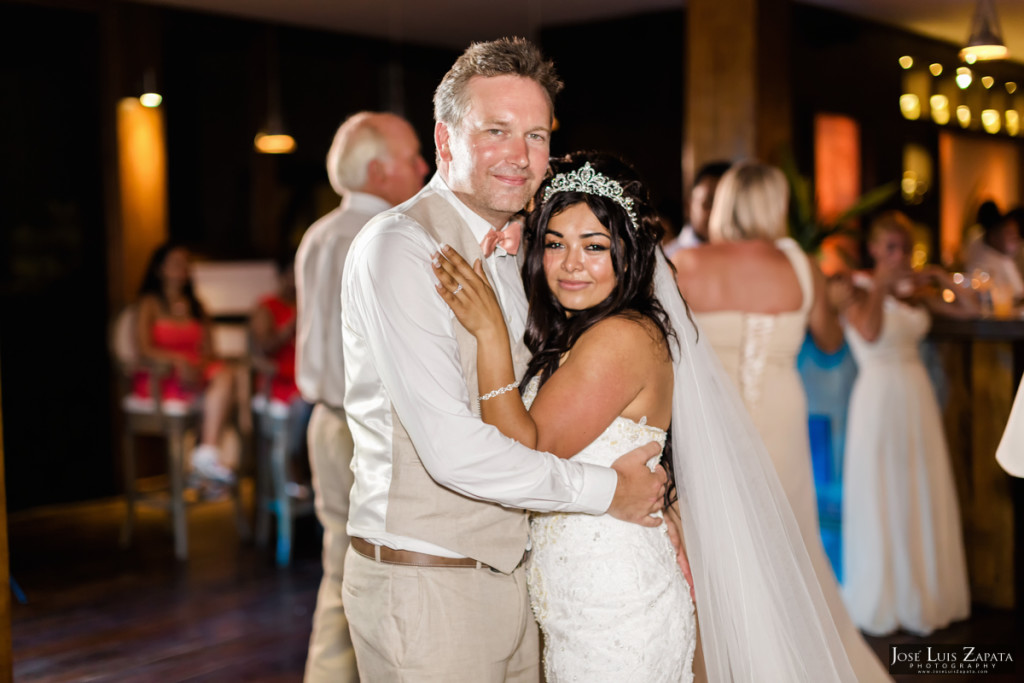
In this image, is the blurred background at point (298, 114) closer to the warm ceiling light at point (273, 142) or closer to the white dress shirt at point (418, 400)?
the warm ceiling light at point (273, 142)

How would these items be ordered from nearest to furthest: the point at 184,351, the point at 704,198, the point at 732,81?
the point at 704,198 → the point at 184,351 → the point at 732,81

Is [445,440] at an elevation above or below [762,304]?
below

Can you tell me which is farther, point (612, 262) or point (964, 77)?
point (964, 77)

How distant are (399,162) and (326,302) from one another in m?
0.55

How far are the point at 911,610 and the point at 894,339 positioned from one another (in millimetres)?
1115

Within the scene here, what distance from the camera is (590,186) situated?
2.16 meters

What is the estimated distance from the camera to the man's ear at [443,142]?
6.47 ft

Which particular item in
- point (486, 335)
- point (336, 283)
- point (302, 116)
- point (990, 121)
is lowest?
point (486, 335)

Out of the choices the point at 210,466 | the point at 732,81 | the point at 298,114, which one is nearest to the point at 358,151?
the point at 210,466

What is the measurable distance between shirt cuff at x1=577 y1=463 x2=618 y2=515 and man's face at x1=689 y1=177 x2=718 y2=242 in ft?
10.0

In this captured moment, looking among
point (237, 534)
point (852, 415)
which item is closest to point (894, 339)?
point (852, 415)

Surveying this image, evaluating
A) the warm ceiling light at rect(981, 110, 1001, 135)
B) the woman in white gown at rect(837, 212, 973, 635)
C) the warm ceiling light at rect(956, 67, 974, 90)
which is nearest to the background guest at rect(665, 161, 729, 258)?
the woman in white gown at rect(837, 212, 973, 635)

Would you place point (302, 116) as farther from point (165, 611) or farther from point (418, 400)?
point (418, 400)

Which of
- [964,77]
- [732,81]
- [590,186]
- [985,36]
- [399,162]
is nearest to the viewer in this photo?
[590,186]
